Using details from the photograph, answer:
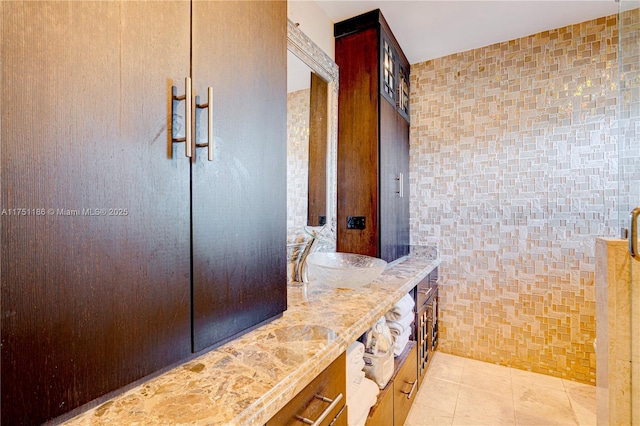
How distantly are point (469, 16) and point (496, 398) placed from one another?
2.60 metres

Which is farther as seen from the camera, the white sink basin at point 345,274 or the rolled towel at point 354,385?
the white sink basin at point 345,274

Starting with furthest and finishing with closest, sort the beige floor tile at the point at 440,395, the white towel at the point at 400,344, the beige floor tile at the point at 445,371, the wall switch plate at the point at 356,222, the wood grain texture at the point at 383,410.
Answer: the beige floor tile at the point at 445,371 < the wall switch plate at the point at 356,222 < the beige floor tile at the point at 440,395 < the white towel at the point at 400,344 < the wood grain texture at the point at 383,410

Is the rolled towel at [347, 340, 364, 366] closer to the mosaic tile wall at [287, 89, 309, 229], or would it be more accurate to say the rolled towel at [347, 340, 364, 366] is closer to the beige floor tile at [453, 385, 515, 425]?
the mosaic tile wall at [287, 89, 309, 229]

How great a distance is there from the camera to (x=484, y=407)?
1.98 metres

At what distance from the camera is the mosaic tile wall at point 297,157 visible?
1.71 metres

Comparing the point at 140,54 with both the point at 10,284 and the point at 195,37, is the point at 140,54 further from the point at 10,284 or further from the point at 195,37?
the point at 10,284

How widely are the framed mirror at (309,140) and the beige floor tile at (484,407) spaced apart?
1.38 m

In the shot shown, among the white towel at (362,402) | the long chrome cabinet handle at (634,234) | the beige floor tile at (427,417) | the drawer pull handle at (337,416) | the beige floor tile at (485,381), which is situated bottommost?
the beige floor tile at (427,417)

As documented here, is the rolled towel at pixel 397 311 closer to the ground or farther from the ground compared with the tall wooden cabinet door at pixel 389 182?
closer to the ground

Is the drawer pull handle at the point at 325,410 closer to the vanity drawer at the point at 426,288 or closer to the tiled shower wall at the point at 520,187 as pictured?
the vanity drawer at the point at 426,288

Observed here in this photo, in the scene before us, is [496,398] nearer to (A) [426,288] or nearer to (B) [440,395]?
(B) [440,395]

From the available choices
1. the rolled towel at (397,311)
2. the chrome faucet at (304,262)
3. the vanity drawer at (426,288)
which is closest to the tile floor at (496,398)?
the vanity drawer at (426,288)

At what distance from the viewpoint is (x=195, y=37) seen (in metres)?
0.79

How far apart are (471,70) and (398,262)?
171 centimetres
